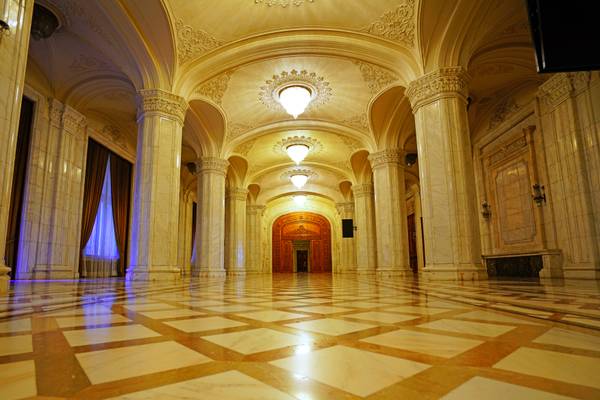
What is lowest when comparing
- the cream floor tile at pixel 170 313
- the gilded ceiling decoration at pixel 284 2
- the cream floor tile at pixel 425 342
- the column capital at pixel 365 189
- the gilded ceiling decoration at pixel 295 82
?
the cream floor tile at pixel 170 313

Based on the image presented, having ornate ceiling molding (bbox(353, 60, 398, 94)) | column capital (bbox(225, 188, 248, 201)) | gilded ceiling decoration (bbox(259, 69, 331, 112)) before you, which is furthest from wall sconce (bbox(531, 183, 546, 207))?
column capital (bbox(225, 188, 248, 201))

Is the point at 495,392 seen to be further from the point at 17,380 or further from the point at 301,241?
the point at 301,241

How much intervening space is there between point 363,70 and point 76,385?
8883mm

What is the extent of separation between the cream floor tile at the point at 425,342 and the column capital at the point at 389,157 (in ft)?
32.4

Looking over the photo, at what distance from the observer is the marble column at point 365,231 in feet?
43.7

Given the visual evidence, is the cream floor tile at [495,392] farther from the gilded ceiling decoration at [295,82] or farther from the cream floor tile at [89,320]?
the gilded ceiling decoration at [295,82]

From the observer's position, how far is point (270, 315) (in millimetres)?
2021

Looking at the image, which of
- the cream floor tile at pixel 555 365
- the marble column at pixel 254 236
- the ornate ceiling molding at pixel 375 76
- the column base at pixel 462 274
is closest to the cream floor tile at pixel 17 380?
the cream floor tile at pixel 555 365

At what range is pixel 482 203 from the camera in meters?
10.7

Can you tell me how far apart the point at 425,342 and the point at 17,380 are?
122 cm

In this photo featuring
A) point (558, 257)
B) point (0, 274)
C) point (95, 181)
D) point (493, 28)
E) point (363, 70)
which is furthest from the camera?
point (95, 181)

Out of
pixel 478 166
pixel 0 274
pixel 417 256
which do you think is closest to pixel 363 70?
pixel 478 166

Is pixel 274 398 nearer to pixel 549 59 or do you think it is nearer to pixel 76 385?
pixel 76 385

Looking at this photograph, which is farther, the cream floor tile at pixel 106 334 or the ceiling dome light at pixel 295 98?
the ceiling dome light at pixel 295 98
